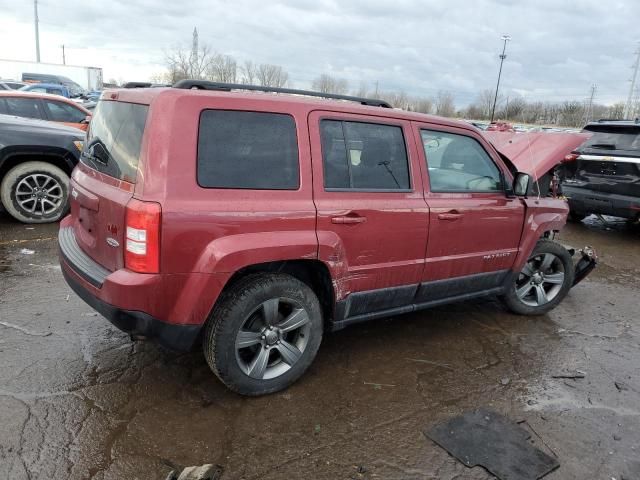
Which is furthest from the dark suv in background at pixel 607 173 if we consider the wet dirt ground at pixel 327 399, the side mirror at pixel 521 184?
the side mirror at pixel 521 184

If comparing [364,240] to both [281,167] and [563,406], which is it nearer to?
[281,167]

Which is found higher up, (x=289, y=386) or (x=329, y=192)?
(x=329, y=192)

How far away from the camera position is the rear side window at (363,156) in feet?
10.4

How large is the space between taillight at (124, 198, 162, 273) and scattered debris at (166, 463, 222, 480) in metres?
0.99

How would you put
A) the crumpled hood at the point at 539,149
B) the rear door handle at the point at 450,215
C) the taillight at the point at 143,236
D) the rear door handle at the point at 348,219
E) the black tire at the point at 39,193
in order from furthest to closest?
1. the black tire at the point at 39,193
2. the crumpled hood at the point at 539,149
3. the rear door handle at the point at 450,215
4. the rear door handle at the point at 348,219
5. the taillight at the point at 143,236

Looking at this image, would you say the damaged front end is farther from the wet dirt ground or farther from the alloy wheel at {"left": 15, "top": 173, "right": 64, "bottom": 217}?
the alloy wheel at {"left": 15, "top": 173, "right": 64, "bottom": 217}

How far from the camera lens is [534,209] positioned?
4281 mm

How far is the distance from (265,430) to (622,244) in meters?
7.09

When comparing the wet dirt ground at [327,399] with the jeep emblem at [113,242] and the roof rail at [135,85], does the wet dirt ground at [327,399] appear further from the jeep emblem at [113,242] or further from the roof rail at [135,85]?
the roof rail at [135,85]

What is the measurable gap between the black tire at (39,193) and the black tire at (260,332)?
482 centimetres

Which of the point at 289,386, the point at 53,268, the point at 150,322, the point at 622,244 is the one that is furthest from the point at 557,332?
the point at 53,268

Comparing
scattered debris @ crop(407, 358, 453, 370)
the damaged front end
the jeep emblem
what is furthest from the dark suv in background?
the jeep emblem

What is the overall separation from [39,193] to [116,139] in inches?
→ 172

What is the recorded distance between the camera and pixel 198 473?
2367 millimetres
